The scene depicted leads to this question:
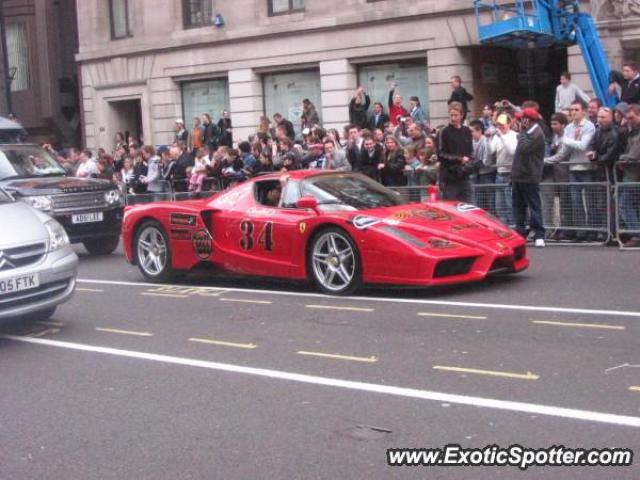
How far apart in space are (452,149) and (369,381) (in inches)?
289

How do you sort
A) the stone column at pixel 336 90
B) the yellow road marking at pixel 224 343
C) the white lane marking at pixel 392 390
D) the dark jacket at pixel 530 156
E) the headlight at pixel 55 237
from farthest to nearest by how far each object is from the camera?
the stone column at pixel 336 90, the dark jacket at pixel 530 156, the headlight at pixel 55 237, the yellow road marking at pixel 224 343, the white lane marking at pixel 392 390

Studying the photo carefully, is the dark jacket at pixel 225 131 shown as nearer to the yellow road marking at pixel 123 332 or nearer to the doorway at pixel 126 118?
the doorway at pixel 126 118

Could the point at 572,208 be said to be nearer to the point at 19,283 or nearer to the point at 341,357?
the point at 341,357

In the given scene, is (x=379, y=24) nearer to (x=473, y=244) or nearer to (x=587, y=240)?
(x=587, y=240)

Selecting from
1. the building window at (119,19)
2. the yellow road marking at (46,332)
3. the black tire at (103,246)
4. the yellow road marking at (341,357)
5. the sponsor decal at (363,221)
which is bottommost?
the yellow road marking at (341,357)

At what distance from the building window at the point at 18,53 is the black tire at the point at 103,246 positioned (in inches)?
929

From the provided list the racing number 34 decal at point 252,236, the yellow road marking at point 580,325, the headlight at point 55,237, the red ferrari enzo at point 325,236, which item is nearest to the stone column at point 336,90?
the red ferrari enzo at point 325,236

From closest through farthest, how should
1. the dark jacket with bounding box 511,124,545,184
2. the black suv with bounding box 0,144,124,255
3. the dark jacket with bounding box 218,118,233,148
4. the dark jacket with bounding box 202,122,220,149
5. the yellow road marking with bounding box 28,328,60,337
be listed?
1. the yellow road marking with bounding box 28,328,60,337
2. the dark jacket with bounding box 511,124,545,184
3. the black suv with bounding box 0,144,124,255
4. the dark jacket with bounding box 202,122,220,149
5. the dark jacket with bounding box 218,118,233,148

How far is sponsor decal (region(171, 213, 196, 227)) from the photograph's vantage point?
11.9 meters

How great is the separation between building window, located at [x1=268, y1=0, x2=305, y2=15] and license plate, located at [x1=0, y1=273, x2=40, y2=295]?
1875 centimetres

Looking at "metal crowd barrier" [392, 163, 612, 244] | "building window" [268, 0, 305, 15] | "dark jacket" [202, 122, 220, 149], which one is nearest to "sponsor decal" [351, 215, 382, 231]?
"metal crowd barrier" [392, 163, 612, 244]

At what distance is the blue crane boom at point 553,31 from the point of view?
18.8 m

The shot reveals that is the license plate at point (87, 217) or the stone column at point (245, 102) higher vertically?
the stone column at point (245, 102)

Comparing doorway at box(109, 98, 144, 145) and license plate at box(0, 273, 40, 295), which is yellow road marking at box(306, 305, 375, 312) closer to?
license plate at box(0, 273, 40, 295)
